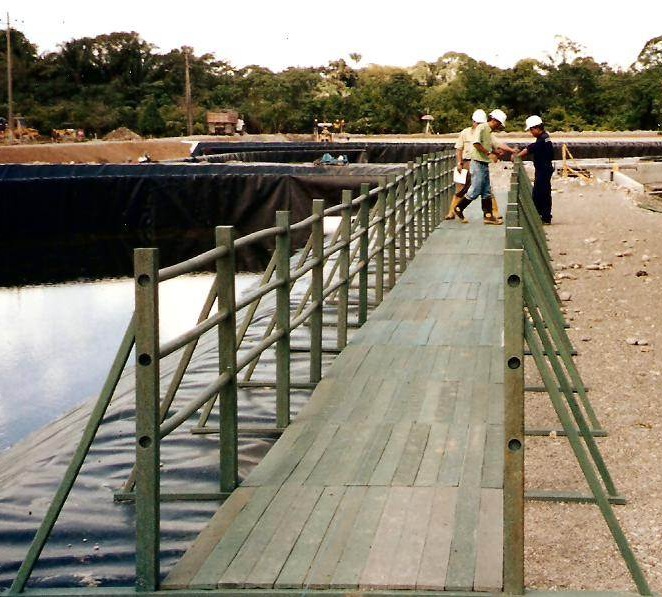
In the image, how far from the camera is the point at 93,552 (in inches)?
195

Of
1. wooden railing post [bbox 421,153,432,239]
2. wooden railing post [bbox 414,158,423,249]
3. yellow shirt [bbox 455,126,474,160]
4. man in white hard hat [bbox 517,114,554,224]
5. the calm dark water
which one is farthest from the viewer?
man in white hard hat [bbox 517,114,554,224]

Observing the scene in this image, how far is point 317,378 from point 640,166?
35316mm

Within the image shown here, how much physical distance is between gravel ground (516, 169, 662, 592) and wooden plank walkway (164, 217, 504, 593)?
0.29m

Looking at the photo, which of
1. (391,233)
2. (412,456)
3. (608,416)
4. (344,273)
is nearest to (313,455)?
(412,456)

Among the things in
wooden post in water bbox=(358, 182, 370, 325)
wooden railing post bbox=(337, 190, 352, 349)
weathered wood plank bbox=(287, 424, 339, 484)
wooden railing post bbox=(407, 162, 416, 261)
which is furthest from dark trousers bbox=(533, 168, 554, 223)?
weathered wood plank bbox=(287, 424, 339, 484)

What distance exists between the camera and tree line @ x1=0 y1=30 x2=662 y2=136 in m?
76.8

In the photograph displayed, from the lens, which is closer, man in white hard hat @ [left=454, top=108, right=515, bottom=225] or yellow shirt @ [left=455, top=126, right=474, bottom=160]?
man in white hard hat @ [left=454, top=108, right=515, bottom=225]

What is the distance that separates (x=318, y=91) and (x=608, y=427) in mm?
83179

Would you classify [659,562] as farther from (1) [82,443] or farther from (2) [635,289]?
(2) [635,289]

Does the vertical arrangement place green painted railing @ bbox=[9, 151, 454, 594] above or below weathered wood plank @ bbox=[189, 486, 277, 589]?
above

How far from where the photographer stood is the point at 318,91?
8875 cm

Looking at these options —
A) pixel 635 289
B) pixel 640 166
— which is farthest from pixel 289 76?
pixel 635 289

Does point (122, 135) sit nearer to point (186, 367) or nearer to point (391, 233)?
point (391, 233)

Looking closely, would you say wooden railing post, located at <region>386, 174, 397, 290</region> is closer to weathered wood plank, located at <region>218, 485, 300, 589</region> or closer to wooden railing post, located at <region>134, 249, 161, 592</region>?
weathered wood plank, located at <region>218, 485, 300, 589</region>
